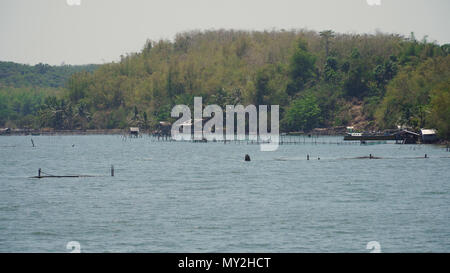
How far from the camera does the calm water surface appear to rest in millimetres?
38625

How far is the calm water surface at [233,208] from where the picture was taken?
127 ft

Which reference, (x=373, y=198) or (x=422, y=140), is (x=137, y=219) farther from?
(x=422, y=140)

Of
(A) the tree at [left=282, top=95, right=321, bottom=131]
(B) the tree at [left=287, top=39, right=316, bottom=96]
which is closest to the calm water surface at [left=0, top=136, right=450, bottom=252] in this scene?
(A) the tree at [left=282, top=95, right=321, bottom=131]

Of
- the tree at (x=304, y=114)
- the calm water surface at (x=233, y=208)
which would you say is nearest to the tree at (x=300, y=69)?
the tree at (x=304, y=114)

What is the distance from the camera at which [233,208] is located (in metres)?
51.8

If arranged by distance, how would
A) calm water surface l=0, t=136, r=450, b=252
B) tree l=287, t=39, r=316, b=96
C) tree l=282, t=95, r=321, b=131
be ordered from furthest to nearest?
tree l=287, t=39, r=316, b=96, tree l=282, t=95, r=321, b=131, calm water surface l=0, t=136, r=450, b=252

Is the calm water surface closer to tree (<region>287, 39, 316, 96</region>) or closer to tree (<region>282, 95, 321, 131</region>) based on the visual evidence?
tree (<region>282, 95, 321, 131</region>)

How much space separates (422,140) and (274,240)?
89029mm

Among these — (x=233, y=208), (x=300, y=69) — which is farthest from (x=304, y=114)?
(x=233, y=208)

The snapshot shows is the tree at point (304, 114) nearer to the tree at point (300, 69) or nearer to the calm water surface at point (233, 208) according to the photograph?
the tree at point (300, 69)

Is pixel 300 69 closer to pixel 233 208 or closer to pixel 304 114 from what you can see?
pixel 304 114

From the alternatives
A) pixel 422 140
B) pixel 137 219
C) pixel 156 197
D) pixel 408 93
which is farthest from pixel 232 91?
pixel 137 219

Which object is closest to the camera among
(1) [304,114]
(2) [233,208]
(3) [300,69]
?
(2) [233,208]

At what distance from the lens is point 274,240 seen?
3897cm
